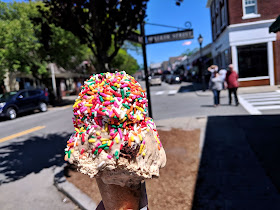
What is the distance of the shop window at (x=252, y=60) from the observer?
17.5 m

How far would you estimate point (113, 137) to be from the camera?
1.62m

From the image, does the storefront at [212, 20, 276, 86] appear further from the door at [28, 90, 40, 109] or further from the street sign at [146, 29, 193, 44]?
the door at [28, 90, 40, 109]

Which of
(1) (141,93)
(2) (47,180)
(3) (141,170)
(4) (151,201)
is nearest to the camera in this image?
(3) (141,170)

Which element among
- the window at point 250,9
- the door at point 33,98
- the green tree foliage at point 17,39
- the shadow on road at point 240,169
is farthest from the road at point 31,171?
the window at point 250,9

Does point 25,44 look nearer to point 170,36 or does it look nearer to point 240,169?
point 170,36

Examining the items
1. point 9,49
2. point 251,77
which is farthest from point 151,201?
point 251,77

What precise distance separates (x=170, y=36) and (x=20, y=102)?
40.8ft

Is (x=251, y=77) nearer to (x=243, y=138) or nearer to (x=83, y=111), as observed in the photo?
(x=243, y=138)

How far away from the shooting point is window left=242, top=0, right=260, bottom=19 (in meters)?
16.8

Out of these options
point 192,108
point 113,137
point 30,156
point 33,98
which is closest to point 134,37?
point 30,156

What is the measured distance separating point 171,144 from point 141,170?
421cm

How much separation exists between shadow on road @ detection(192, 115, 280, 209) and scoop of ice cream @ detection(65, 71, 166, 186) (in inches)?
81.3

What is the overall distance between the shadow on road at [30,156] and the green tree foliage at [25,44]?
8.24 metres

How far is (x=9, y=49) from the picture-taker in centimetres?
1554
